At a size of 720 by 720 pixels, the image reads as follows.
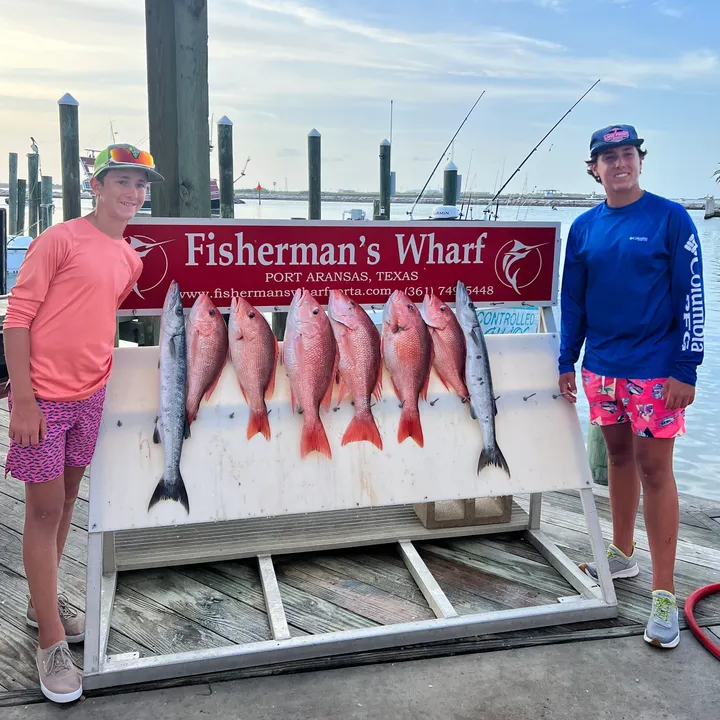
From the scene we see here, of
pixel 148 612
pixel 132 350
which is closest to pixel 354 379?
pixel 132 350

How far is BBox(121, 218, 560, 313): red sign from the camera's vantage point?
8.87 ft

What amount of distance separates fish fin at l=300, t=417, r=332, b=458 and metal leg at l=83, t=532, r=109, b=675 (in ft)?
2.83

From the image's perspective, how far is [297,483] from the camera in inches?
Result: 109

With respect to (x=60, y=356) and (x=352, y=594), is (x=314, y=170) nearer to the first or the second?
(x=352, y=594)

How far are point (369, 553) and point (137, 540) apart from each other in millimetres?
1128

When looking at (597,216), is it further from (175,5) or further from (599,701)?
(175,5)

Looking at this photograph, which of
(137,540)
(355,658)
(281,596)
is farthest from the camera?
(137,540)

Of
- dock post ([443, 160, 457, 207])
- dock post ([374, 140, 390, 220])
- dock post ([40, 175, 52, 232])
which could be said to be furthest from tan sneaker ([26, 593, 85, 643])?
dock post ([40, 175, 52, 232])

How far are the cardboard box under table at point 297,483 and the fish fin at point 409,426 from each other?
3 centimetres

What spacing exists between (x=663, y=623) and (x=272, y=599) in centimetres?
157

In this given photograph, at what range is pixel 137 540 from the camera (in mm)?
3293

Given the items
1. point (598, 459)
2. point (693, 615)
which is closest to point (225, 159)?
point (598, 459)

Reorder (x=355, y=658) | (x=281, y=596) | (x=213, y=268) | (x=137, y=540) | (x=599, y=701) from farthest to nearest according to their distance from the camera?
1. (x=137, y=540)
2. (x=281, y=596)
3. (x=213, y=268)
4. (x=355, y=658)
5. (x=599, y=701)

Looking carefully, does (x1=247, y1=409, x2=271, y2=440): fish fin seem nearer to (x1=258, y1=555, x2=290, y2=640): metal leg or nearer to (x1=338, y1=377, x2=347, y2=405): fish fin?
(x1=338, y1=377, x2=347, y2=405): fish fin
